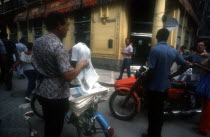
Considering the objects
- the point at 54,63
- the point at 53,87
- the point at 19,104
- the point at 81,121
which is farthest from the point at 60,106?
the point at 19,104

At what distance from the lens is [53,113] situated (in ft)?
5.30

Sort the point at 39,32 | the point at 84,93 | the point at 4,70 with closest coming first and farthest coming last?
the point at 84,93, the point at 4,70, the point at 39,32

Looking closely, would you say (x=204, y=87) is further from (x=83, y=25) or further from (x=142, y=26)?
(x=83, y=25)

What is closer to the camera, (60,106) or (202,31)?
(60,106)

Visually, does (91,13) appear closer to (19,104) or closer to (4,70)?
(4,70)

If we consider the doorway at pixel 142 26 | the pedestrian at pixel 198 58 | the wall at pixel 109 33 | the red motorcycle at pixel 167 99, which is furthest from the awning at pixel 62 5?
the red motorcycle at pixel 167 99

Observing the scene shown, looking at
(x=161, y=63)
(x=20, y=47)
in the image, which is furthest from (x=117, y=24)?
(x=161, y=63)

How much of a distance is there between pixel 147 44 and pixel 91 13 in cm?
482

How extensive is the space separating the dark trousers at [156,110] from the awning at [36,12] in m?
15.3

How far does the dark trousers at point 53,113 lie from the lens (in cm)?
160

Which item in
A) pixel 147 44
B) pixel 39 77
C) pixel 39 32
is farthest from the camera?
pixel 39 32

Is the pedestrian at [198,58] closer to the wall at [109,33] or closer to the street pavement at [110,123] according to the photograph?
the street pavement at [110,123]

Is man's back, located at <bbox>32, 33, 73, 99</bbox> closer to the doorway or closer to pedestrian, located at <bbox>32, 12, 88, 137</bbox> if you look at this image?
pedestrian, located at <bbox>32, 12, 88, 137</bbox>

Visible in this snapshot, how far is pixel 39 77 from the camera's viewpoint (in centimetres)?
162
